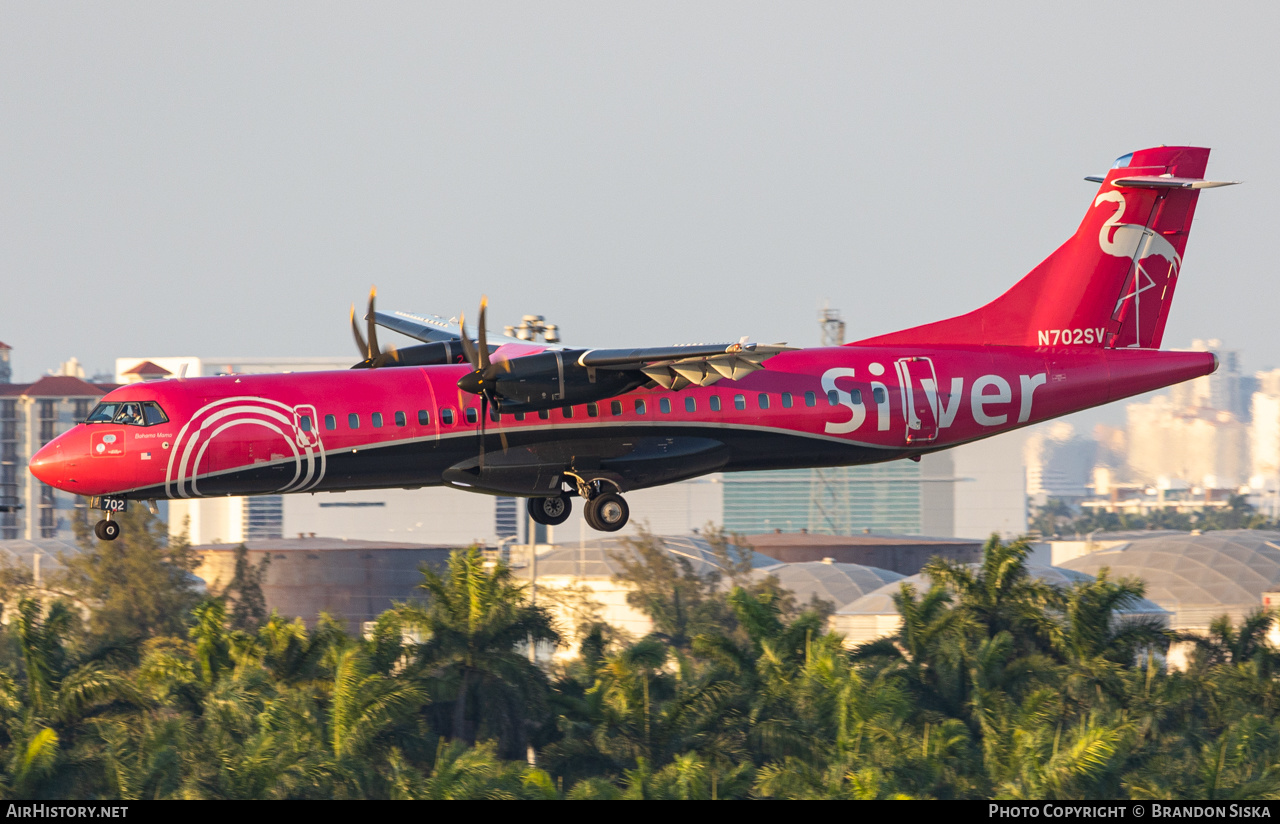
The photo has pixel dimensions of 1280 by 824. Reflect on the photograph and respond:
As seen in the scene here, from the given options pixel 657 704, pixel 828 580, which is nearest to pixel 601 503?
pixel 657 704

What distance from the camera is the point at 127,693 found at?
147 ft

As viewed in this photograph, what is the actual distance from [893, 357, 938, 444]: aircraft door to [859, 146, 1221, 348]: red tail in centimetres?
235

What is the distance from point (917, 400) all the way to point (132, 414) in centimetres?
1611

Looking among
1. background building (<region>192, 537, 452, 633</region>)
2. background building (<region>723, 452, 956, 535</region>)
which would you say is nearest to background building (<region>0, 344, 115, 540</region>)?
background building (<region>192, 537, 452, 633</region>)

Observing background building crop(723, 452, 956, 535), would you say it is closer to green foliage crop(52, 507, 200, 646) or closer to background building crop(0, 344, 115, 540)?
background building crop(0, 344, 115, 540)

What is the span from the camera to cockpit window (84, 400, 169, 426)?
28.2 m

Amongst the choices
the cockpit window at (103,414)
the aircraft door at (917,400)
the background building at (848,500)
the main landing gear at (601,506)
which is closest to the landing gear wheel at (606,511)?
the main landing gear at (601,506)

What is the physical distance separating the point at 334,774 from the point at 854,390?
17.8 metres

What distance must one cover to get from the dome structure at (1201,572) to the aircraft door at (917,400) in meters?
55.6

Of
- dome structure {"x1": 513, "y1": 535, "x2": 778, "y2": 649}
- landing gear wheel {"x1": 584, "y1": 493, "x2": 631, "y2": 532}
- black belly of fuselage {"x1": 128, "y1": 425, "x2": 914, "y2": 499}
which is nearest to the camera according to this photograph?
black belly of fuselage {"x1": 128, "y1": 425, "x2": 914, "y2": 499}

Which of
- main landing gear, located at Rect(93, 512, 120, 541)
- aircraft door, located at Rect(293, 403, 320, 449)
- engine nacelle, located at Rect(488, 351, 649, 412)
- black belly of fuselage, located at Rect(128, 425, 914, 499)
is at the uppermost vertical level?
engine nacelle, located at Rect(488, 351, 649, 412)

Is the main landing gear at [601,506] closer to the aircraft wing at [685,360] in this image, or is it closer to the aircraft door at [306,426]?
the aircraft wing at [685,360]
